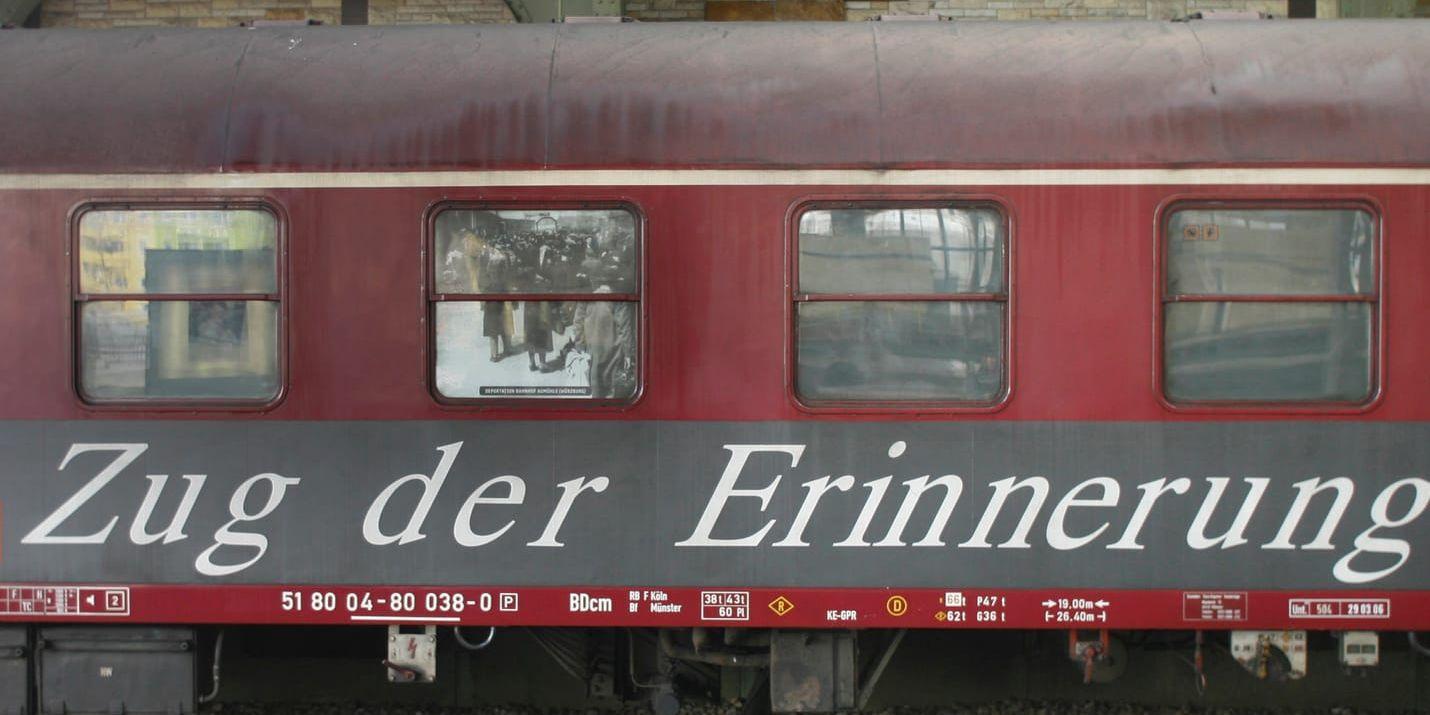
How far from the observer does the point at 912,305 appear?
5023 mm

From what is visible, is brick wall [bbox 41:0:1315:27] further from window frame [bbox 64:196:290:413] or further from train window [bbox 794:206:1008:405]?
train window [bbox 794:206:1008:405]

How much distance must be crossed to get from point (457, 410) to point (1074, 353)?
2.53 m

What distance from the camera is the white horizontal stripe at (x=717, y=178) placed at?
16.3 feet

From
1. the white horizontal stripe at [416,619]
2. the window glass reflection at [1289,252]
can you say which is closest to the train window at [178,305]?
the white horizontal stripe at [416,619]

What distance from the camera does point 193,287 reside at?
516 centimetres

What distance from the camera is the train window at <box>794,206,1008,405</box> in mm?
5023

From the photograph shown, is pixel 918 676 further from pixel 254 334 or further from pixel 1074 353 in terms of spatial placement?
pixel 254 334

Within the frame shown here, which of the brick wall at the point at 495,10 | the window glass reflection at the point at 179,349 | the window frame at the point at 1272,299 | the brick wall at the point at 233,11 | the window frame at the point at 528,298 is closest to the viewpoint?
the window frame at the point at 1272,299

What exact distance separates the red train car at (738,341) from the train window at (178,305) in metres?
0.02

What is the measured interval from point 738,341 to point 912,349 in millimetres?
709

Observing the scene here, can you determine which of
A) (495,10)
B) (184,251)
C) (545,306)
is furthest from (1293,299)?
(495,10)

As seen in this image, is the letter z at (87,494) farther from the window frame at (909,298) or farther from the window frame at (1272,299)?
the window frame at (1272,299)

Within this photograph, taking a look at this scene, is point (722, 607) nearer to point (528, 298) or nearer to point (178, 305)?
point (528, 298)

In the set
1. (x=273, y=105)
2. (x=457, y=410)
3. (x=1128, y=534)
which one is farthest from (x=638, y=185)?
(x=1128, y=534)
